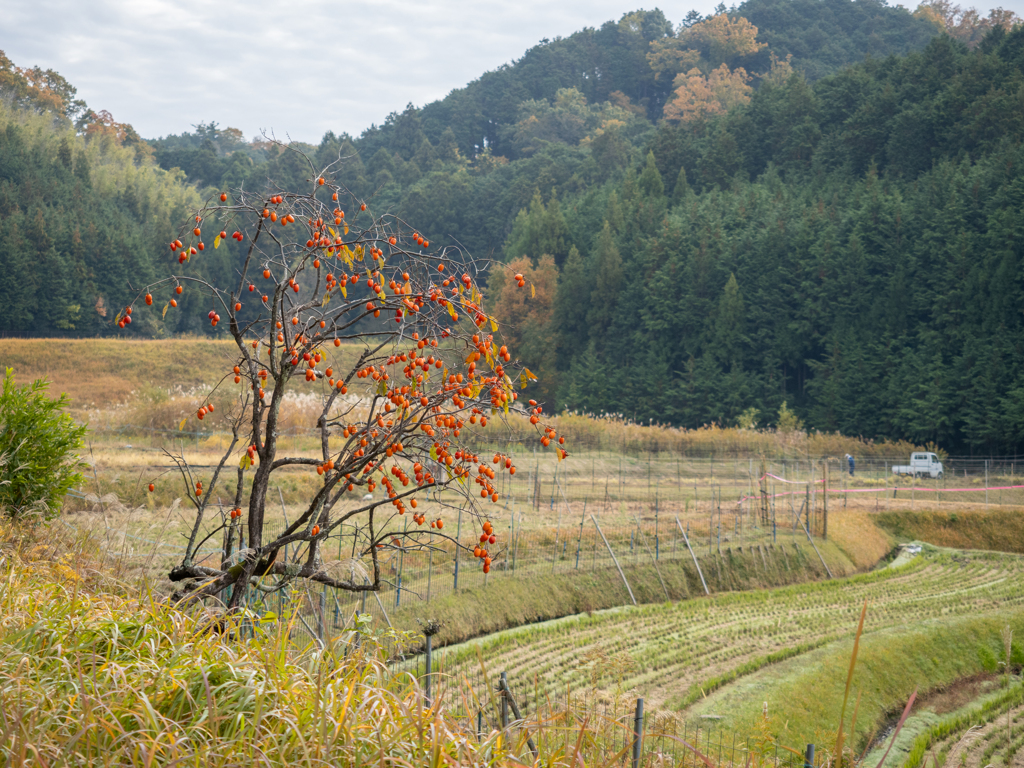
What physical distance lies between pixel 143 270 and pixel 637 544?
129ft

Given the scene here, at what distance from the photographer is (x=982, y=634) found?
37.7 feet

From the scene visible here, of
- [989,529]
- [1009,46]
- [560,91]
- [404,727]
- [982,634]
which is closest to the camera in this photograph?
[404,727]

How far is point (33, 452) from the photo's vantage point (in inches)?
295

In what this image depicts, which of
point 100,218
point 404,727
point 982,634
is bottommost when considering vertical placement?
point 982,634

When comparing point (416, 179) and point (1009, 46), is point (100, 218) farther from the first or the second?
point (1009, 46)

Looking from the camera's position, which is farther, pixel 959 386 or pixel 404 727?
pixel 959 386

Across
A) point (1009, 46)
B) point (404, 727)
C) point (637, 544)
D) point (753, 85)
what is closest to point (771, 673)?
point (637, 544)

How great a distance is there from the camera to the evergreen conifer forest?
30.8 m

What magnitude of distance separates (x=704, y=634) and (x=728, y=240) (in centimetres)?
3012

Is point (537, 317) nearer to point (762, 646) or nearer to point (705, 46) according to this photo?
point (762, 646)

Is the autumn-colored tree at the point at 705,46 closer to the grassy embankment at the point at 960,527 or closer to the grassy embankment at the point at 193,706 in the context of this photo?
the grassy embankment at the point at 960,527

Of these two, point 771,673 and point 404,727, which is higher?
point 404,727

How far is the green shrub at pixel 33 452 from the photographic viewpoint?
727 cm

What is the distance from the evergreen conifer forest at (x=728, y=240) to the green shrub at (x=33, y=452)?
1011 inches
